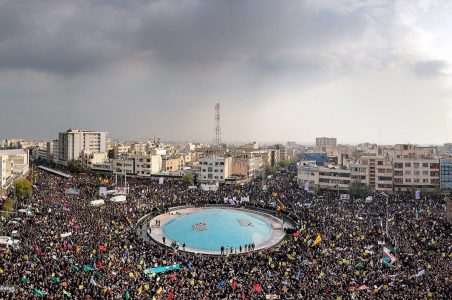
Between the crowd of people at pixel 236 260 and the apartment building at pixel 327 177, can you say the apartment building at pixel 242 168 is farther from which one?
the crowd of people at pixel 236 260

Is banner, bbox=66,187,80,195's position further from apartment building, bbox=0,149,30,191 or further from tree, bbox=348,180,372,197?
tree, bbox=348,180,372,197

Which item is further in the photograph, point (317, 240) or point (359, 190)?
point (359, 190)

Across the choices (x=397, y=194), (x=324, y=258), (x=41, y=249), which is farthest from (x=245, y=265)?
(x=397, y=194)

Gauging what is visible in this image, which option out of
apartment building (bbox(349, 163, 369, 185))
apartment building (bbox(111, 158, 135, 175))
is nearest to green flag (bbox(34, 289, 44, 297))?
apartment building (bbox(349, 163, 369, 185))

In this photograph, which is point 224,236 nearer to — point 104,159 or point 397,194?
point 397,194

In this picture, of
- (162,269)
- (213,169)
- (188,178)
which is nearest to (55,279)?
(162,269)

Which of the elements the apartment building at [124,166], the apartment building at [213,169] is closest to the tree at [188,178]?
the apartment building at [213,169]

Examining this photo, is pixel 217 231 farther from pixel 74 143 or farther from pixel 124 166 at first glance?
pixel 74 143
